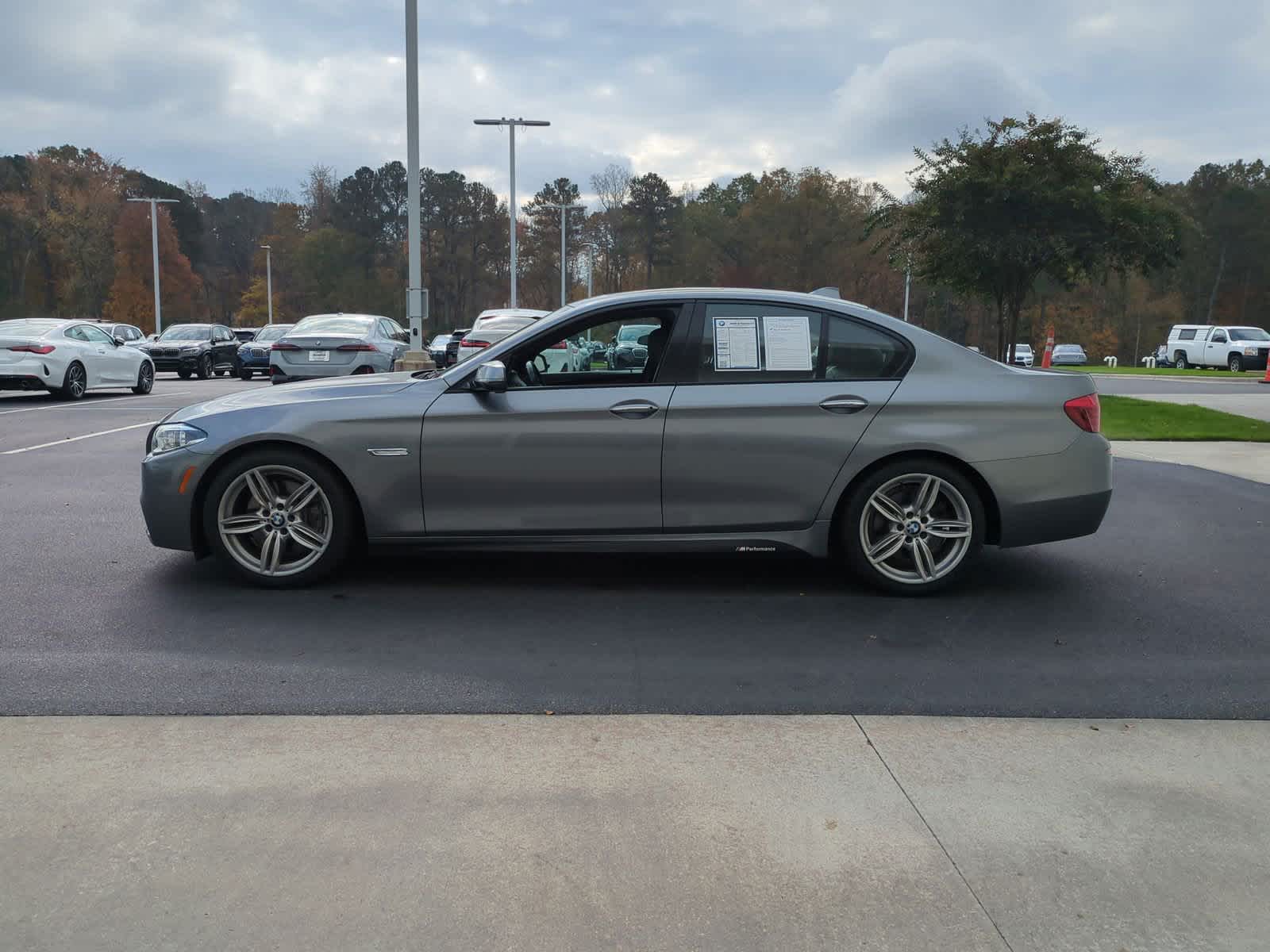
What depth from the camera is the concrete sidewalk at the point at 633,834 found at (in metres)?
2.62

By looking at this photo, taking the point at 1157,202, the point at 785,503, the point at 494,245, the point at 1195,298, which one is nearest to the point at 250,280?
the point at 494,245

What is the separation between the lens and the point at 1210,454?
39.8 ft

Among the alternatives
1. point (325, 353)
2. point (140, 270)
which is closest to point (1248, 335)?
point (325, 353)

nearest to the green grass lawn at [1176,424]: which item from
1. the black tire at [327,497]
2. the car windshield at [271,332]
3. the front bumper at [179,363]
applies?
the black tire at [327,497]

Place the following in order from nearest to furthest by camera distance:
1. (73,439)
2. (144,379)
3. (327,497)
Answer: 1. (327,497)
2. (73,439)
3. (144,379)

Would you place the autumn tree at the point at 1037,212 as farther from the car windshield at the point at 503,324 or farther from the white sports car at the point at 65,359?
the white sports car at the point at 65,359

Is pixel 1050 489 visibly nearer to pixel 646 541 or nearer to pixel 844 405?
pixel 844 405

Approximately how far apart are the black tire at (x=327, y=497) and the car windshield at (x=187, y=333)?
2788 centimetres

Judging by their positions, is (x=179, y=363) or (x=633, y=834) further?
(x=179, y=363)

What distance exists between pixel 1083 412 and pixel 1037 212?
1834 cm

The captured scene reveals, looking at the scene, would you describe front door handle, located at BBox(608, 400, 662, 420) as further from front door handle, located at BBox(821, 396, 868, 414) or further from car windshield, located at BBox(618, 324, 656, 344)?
front door handle, located at BBox(821, 396, 868, 414)

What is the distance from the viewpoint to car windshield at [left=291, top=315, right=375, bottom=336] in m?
17.9

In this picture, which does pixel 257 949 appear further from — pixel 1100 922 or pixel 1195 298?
pixel 1195 298

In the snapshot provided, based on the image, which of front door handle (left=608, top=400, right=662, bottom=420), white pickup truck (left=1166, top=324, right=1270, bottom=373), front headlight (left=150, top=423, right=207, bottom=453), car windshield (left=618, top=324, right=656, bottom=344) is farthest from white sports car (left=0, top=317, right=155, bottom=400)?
white pickup truck (left=1166, top=324, right=1270, bottom=373)
